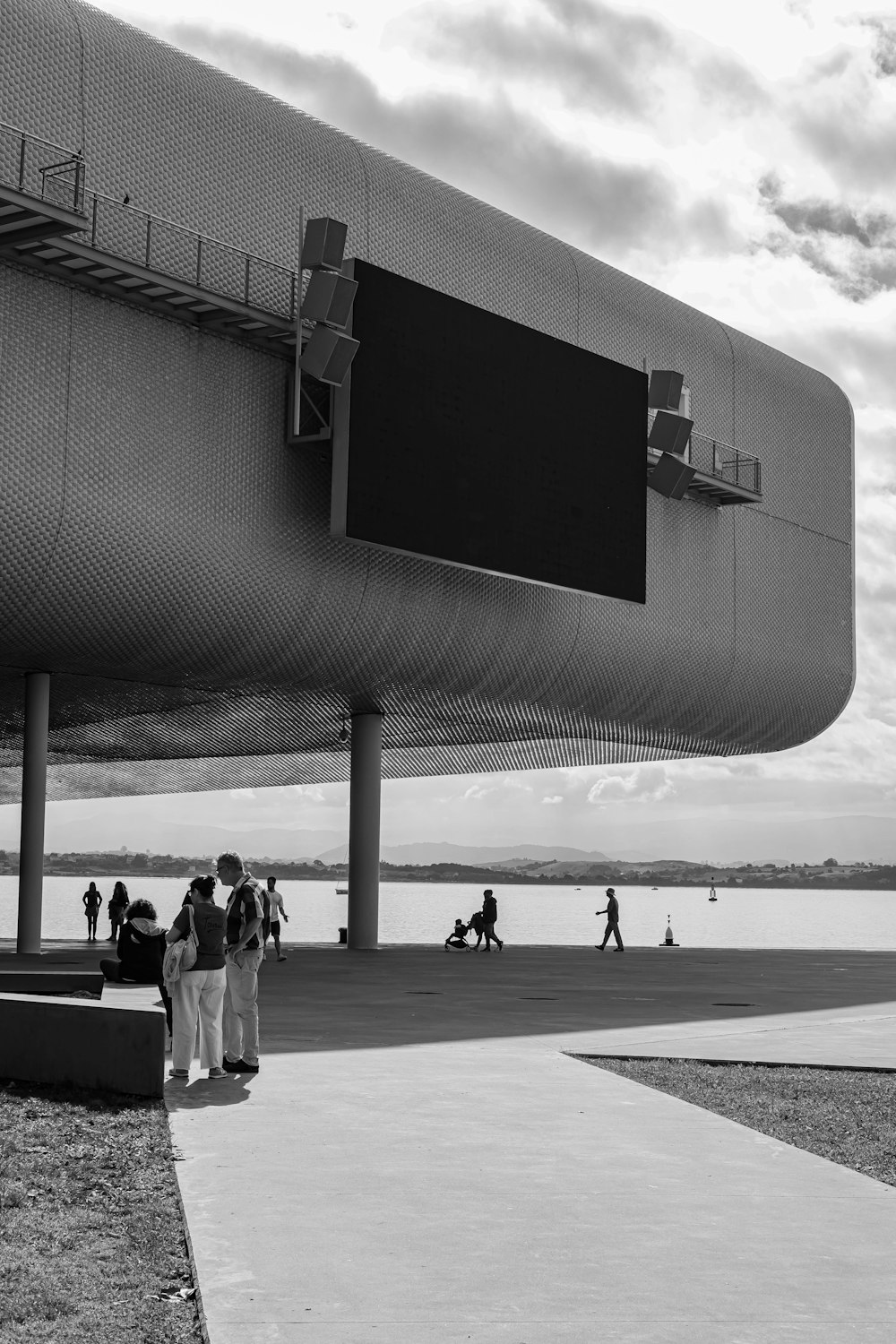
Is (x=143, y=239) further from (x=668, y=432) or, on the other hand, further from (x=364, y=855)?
(x=364, y=855)

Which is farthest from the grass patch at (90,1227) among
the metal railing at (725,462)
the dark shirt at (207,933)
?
the metal railing at (725,462)

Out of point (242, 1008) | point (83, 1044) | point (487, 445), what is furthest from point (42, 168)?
point (83, 1044)

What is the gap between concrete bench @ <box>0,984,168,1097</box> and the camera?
11.3 m

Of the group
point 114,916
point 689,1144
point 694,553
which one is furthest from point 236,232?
point 689,1144

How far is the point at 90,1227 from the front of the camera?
292 inches

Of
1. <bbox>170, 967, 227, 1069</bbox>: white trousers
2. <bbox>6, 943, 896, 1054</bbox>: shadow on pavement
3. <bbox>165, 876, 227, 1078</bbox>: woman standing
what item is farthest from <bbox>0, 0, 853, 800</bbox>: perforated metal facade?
<bbox>170, 967, 227, 1069</bbox>: white trousers

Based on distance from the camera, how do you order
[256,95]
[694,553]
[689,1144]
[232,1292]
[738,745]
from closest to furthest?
[232,1292], [689,1144], [256,95], [694,553], [738,745]

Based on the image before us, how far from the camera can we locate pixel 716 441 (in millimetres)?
41812

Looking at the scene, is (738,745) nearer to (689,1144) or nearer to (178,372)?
(178,372)

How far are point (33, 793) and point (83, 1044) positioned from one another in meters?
23.6

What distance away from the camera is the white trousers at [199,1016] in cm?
1278

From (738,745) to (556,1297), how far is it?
1716 inches

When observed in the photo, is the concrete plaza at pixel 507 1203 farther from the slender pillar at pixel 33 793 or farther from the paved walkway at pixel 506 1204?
the slender pillar at pixel 33 793

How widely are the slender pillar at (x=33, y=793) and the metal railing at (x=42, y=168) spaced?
11.9 m
